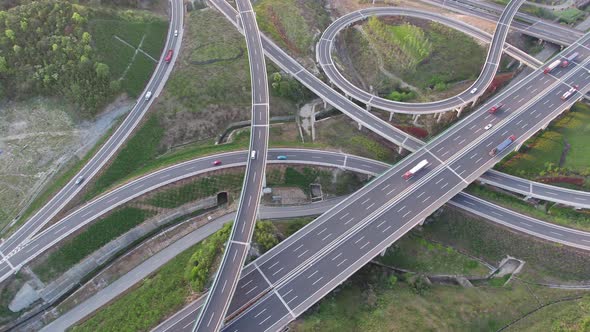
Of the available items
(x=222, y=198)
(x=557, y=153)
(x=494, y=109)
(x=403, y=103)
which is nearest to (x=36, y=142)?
(x=222, y=198)

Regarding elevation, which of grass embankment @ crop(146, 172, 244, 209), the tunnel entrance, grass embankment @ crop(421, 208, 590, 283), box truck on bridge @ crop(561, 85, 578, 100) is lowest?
grass embankment @ crop(421, 208, 590, 283)

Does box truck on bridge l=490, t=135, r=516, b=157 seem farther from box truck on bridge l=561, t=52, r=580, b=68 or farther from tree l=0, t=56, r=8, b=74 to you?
tree l=0, t=56, r=8, b=74

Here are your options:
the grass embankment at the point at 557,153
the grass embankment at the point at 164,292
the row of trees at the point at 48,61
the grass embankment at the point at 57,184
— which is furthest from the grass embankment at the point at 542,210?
the row of trees at the point at 48,61

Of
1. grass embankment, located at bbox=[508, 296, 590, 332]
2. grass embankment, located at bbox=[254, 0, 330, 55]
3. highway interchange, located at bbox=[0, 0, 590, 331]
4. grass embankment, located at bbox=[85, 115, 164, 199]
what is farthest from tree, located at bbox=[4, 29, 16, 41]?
grass embankment, located at bbox=[508, 296, 590, 332]

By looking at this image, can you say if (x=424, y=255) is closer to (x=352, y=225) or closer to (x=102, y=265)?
(x=352, y=225)

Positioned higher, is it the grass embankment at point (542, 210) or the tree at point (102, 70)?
the tree at point (102, 70)

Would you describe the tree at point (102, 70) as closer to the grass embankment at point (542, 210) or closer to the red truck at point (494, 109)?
the grass embankment at point (542, 210)

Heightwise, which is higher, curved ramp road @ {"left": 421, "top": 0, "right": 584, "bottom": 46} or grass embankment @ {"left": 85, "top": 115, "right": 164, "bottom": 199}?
grass embankment @ {"left": 85, "top": 115, "right": 164, "bottom": 199}
